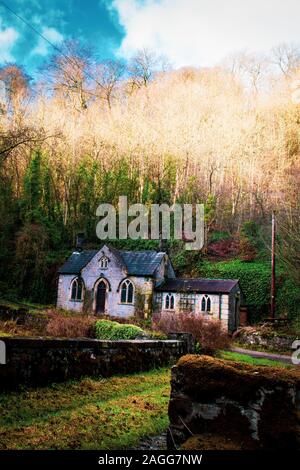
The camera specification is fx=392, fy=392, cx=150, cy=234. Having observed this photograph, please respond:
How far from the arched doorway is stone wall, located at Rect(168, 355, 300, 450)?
25.0 m

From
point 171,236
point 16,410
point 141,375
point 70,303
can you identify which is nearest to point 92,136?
point 171,236

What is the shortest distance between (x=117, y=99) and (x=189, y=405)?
41.6m

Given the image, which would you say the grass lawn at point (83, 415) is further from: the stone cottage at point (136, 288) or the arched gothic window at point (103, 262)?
the arched gothic window at point (103, 262)

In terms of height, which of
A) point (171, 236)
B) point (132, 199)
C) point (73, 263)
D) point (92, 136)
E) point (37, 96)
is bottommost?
point (73, 263)

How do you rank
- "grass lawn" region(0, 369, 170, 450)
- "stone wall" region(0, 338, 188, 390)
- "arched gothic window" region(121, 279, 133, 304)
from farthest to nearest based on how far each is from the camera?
"arched gothic window" region(121, 279, 133, 304), "stone wall" region(0, 338, 188, 390), "grass lawn" region(0, 369, 170, 450)

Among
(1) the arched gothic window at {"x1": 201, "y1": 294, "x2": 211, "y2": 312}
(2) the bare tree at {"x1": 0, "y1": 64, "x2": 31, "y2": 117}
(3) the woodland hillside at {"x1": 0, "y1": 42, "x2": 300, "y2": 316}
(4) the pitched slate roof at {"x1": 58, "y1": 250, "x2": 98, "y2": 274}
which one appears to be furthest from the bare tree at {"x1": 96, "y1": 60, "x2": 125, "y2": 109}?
(1) the arched gothic window at {"x1": 201, "y1": 294, "x2": 211, "y2": 312}

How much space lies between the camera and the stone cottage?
2521 cm

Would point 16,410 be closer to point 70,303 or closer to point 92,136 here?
point 70,303

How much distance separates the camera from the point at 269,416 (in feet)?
11.9

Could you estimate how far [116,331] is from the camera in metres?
16.7

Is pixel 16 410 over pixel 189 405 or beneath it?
beneath

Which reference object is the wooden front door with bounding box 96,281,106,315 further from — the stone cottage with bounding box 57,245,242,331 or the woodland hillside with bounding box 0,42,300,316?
the woodland hillside with bounding box 0,42,300,316

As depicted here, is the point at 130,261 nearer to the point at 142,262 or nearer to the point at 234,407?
the point at 142,262
